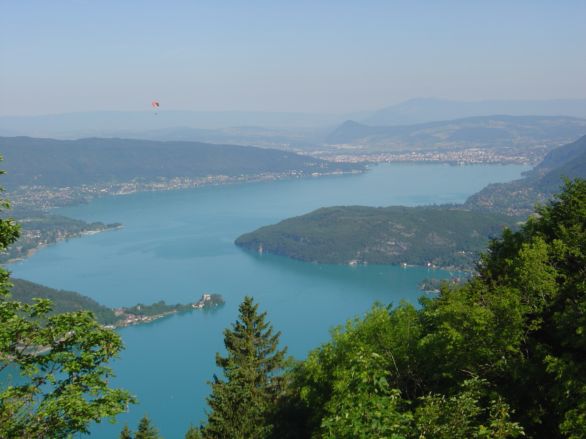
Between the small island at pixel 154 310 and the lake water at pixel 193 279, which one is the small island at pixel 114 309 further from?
the lake water at pixel 193 279

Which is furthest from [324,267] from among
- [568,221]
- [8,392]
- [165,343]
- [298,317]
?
[8,392]

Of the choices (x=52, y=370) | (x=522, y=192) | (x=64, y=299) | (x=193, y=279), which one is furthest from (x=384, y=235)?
(x=52, y=370)

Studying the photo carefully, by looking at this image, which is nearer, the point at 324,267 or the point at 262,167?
the point at 324,267

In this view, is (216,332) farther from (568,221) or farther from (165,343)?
(568,221)

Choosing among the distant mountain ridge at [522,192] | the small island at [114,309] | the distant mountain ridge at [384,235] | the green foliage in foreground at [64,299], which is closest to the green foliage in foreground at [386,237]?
the distant mountain ridge at [384,235]

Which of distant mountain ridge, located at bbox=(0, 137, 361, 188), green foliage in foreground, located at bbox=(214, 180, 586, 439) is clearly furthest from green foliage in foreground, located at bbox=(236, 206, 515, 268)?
distant mountain ridge, located at bbox=(0, 137, 361, 188)

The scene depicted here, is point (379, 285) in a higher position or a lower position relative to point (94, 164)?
lower

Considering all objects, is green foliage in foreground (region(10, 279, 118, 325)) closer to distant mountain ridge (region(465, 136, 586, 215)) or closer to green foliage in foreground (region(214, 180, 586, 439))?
green foliage in foreground (region(214, 180, 586, 439))
